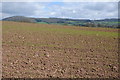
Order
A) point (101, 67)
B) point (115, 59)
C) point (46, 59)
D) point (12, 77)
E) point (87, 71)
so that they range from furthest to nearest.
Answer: point (115, 59)
point (46, 59)
point (101, 67)
point (87, 71)
point (12, 77)

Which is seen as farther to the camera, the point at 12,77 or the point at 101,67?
the point at 101,67

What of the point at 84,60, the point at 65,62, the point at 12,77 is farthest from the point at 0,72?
the point at 84,60

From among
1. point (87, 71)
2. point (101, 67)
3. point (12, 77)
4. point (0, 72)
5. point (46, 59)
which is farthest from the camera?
point (46, 59)

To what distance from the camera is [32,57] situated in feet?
31.5

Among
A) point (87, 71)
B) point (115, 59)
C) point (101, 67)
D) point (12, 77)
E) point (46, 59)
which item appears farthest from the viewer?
point (115, 59)

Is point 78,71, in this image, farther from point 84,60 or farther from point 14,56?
point 14,56

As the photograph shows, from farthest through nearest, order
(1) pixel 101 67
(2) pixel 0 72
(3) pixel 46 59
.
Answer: (3) pixel 46 59 < (1) pixel 101 67 < (2) pixel 0 72

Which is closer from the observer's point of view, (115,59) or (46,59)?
(46,59)

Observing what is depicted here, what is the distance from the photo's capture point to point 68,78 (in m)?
6.91

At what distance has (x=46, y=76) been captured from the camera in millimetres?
7008

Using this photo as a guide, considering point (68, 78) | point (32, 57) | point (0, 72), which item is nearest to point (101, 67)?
point (68, 78)

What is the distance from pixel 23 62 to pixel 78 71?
103 inches

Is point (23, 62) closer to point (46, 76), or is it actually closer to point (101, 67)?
point (46, 76)

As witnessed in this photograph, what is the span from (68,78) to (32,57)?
323 centimetres
